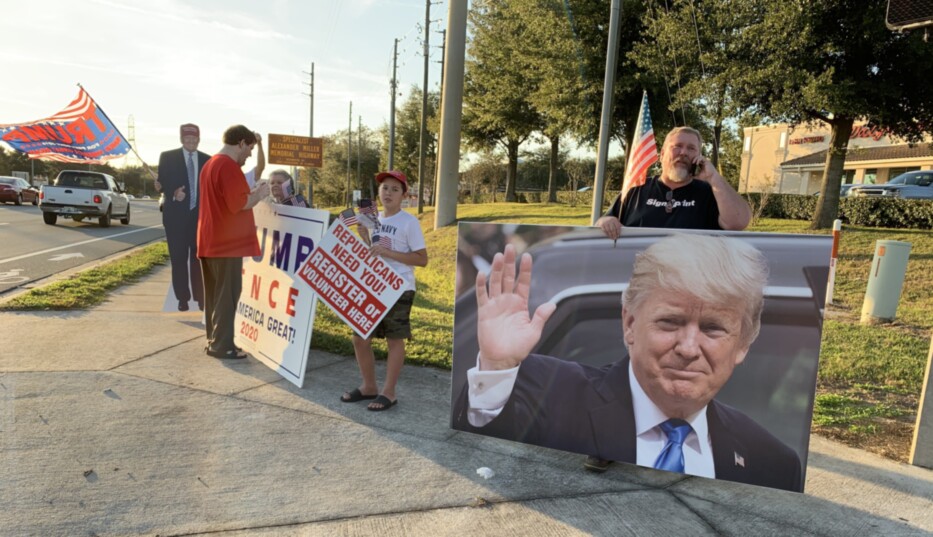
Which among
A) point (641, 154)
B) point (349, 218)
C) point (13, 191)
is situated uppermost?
point (641, 154)

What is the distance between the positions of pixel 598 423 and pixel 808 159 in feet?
160

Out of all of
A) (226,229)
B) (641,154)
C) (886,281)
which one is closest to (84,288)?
(226,229)

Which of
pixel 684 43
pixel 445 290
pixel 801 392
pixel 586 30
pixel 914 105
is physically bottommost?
pixel 445 290

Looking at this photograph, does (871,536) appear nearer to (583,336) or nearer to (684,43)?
(583,336)

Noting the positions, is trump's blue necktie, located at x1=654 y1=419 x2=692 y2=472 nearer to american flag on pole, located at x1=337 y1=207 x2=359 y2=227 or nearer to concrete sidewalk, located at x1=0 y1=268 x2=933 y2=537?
concrete sidewalk, located at x1=0 y1=268 x2=933 y2=537

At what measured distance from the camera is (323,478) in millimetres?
3121

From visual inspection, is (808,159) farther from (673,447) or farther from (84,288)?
(673,447)

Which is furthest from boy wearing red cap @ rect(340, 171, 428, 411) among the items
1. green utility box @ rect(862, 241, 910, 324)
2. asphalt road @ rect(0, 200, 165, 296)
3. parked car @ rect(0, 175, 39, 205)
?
parked car @ rect(0, 175, 39, 205)

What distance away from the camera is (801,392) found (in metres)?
2.90

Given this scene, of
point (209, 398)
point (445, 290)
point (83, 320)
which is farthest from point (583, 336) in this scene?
point (445, 290)

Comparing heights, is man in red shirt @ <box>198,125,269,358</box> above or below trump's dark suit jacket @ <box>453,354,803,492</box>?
above

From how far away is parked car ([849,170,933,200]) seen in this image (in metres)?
21.3

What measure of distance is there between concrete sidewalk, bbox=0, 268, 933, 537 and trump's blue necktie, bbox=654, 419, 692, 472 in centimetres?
15

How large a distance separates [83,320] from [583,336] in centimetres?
564
